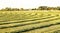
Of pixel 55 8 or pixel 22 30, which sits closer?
pixel 22 30

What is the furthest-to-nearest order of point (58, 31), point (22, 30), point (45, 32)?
point (58, 31) → point (45, 32) → point (22, 30)

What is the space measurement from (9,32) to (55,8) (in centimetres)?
493

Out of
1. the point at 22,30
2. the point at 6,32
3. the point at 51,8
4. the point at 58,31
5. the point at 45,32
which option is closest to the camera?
the point at 6,32

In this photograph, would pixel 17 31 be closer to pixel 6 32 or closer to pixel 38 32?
pixel 6 32

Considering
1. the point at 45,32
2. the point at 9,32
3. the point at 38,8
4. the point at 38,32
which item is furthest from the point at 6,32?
the point at 38,8

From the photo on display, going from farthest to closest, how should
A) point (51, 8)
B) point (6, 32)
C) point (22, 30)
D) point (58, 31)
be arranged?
point (51, 8) → point (58, 31) → point (22, 30) → point (6, 32)

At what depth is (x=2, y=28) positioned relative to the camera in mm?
1423

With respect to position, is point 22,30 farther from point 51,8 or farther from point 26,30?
point 51,8

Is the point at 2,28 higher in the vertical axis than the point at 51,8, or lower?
higher

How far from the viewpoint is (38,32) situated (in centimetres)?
152

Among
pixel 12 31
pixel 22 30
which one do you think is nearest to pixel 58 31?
pixel 22 30

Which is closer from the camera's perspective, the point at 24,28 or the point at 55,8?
the point at 24,28

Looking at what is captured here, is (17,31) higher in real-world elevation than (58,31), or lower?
higher

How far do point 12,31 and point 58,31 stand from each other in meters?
0.65
